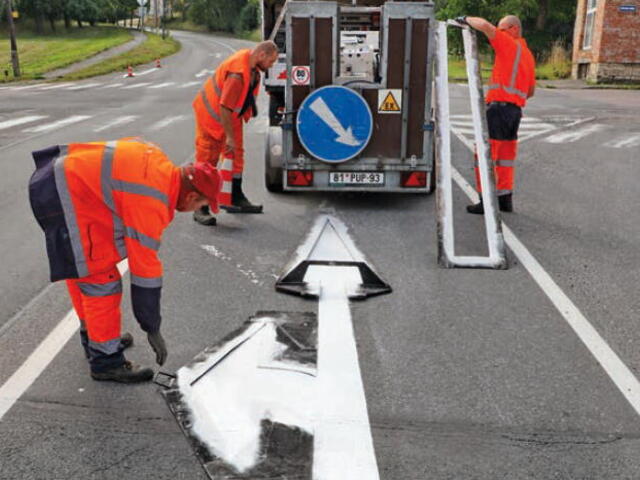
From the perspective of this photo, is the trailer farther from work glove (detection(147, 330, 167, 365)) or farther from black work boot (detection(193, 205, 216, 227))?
work glove (detection(147, 330, 167, 365))

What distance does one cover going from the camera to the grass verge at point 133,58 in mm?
34875

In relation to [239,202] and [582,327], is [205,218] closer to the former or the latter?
[239,202]

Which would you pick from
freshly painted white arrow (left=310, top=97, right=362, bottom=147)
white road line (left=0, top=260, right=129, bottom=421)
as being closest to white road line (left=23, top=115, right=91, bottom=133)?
freshly painted white arrow (left=310, top=97, right=362, bottom=147)

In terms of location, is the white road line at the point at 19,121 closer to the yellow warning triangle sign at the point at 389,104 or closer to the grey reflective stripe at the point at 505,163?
the yellow warning triangle sign at the point at 389,104

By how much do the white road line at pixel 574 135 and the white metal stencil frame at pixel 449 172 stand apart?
6496 mm

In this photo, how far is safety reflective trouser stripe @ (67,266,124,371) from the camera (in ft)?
12.2

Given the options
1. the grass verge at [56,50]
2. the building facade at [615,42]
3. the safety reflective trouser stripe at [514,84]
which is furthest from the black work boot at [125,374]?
the grass verge at [56,50]

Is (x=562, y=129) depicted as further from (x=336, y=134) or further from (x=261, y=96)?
(x=261, y=96)

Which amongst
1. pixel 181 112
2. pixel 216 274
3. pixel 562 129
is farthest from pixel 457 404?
pixel 181 112

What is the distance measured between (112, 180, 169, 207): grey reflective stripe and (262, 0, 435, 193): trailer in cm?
417

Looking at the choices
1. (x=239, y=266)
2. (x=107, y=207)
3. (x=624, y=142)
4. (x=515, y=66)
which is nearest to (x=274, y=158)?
(x=239, y=266)

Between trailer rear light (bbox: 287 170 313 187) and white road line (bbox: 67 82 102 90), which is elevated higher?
trailer rear light (bbox: 287 170 313 187)

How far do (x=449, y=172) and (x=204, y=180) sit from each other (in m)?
3.71

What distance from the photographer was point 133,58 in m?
44.5
